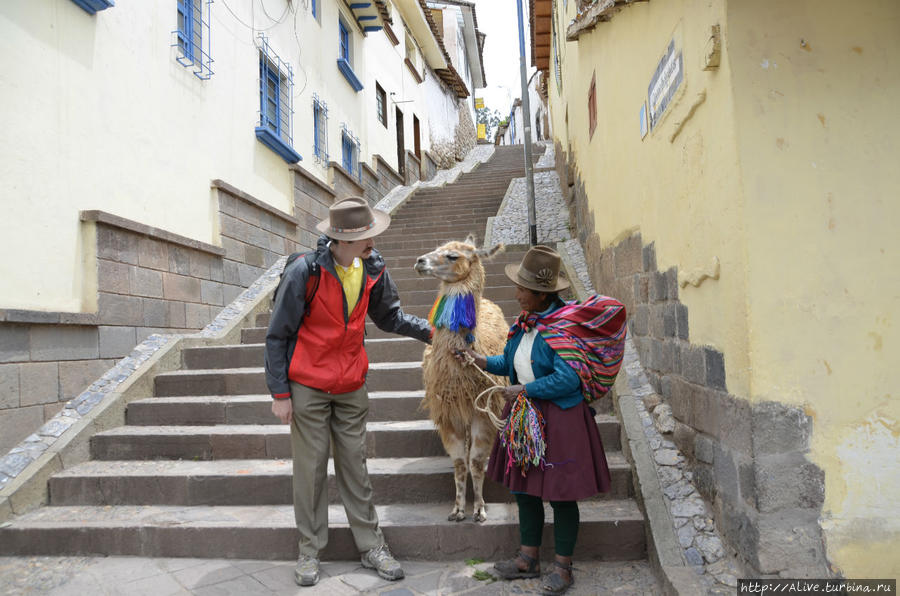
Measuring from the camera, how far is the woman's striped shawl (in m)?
2.69

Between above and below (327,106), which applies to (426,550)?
below

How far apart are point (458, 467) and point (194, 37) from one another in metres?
5.79

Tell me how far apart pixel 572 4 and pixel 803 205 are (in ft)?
20.3

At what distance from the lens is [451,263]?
3.34m

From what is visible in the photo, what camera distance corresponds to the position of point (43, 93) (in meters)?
4.39

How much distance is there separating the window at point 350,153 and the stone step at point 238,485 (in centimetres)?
831

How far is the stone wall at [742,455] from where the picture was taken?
2.37 m

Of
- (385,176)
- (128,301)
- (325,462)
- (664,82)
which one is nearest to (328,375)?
(325,462)

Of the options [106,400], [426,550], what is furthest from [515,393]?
[106,400]

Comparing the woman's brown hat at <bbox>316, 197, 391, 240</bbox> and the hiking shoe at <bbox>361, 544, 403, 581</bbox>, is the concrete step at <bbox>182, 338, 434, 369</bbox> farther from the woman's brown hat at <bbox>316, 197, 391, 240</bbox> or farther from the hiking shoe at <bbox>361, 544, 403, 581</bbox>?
the woman's brown hat at <bbox>316, 197, 391, 240</bbox>

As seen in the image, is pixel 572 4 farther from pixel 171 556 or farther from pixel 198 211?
pixel 171 556

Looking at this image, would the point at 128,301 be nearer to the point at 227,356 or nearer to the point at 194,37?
the point at 227,356

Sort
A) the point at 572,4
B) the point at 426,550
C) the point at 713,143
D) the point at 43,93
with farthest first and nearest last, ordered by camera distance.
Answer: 1. the point at 572,4
2. the point at 43,93
3. the point at 426,550
4. the point at 713,143

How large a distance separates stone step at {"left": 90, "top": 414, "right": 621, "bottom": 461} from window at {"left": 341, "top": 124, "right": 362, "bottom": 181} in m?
7.84
